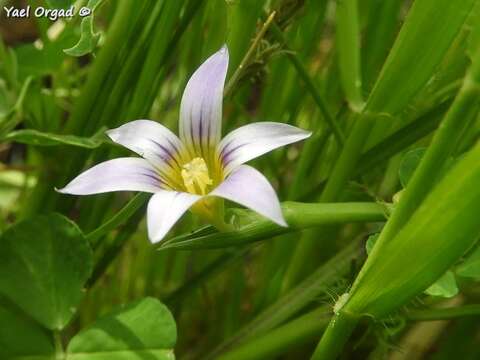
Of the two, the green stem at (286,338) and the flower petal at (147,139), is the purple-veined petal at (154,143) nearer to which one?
the flower petal at (147,139)

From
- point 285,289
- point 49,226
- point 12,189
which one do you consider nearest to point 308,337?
point 285,289

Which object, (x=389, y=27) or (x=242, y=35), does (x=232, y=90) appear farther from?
(x=389, y=27)

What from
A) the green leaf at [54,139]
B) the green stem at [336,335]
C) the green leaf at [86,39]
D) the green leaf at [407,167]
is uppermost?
the green leaf at [86,39]

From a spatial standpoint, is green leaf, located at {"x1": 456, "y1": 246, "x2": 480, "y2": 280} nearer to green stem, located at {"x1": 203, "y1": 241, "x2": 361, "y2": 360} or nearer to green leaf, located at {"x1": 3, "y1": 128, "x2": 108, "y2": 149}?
green stem, located at {"x1": 203, "y1": 241, "x2": 361, "y2": 360}

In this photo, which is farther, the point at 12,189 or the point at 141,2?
the point at 12,189

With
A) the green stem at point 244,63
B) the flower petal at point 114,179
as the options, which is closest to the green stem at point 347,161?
the green stem at point 244,63

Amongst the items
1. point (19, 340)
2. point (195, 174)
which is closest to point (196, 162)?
point (195, 174)
